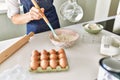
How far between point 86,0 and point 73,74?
1.04 m

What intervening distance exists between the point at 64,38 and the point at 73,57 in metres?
0.16

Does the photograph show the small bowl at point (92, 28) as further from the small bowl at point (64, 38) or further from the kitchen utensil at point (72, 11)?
the kitchen utensil at point (72, 11)

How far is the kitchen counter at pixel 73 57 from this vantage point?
0.71m

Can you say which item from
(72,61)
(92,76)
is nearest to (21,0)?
(72,61)

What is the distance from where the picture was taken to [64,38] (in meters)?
0.97

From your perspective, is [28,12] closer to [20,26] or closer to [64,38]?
[64,38]

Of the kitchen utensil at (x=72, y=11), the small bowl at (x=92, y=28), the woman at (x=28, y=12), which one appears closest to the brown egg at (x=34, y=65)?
the woman at (x=28, y=12)

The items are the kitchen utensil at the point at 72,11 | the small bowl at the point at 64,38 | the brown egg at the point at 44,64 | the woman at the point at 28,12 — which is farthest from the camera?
the kitchen utensil at the point at 72,11

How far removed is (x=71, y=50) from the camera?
901 mm

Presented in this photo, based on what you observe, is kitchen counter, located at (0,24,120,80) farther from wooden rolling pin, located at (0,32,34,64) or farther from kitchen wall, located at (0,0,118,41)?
kitchen wall, located at (0,0,118,41)

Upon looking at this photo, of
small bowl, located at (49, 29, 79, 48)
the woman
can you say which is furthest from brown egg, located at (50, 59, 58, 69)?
the woman

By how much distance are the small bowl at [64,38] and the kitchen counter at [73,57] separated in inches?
1.2

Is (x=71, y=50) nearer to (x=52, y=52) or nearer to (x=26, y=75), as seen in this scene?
(x=52, y=52)

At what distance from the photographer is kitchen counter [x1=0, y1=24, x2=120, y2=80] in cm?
71
